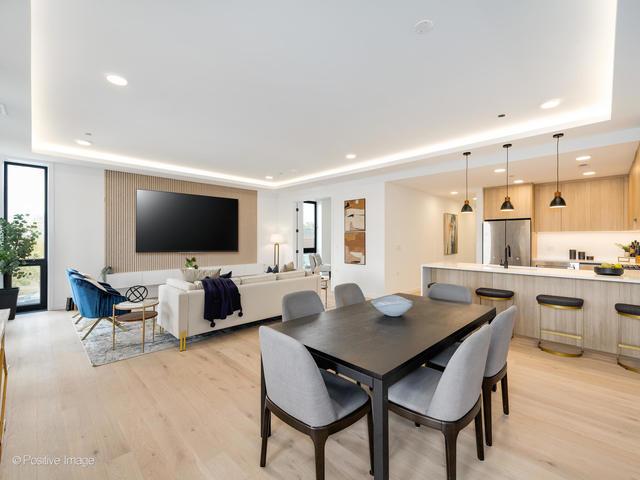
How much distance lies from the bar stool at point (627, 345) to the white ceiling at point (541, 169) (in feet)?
7.08

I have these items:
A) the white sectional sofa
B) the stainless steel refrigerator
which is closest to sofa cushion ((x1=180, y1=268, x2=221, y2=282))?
the white sectional sofa

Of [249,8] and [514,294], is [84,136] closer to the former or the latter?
[249,8]

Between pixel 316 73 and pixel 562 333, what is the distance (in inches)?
161

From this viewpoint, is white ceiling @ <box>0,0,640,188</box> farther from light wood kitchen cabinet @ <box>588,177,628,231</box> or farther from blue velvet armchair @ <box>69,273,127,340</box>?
light wood kitchen cabinet @ <box>588,177,628,231</box>

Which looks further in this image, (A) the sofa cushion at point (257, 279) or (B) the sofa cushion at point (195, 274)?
(B) the sofa cushion at point (195, 274)

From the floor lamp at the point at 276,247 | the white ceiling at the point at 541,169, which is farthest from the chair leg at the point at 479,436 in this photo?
the floor lamp at the point at 276,247

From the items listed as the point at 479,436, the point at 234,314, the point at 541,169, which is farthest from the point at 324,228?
the point at 479,436

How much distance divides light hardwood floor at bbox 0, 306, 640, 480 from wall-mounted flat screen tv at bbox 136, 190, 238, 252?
138 inches

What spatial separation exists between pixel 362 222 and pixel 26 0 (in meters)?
5.83

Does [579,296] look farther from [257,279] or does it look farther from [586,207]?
[257,279]

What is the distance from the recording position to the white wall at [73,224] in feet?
17.7

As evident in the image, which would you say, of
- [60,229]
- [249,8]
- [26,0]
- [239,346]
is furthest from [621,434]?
[60,229]

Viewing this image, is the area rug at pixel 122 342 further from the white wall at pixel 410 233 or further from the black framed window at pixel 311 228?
the black framed window at pixel 311 228

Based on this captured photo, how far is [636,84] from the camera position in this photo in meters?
2.59
